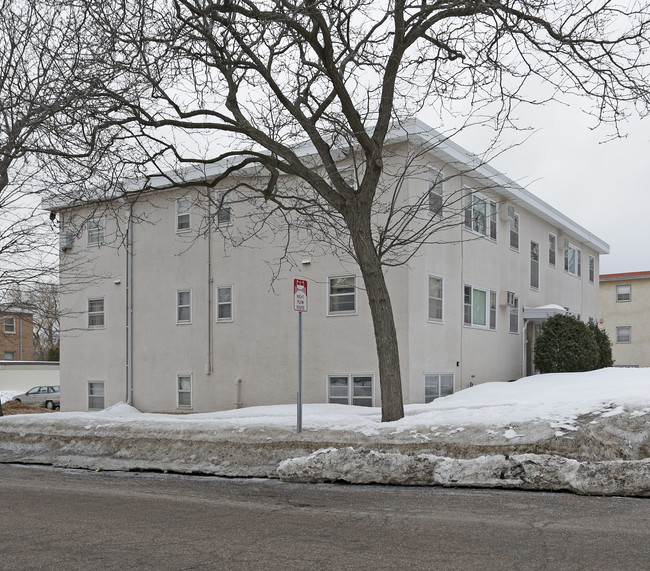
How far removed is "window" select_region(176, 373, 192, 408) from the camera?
21562mm

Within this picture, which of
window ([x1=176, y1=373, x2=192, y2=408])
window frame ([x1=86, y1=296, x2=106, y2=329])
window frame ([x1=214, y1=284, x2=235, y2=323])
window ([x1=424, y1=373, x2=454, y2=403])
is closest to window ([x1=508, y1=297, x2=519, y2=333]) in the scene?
window ([x1=424, y1=373, x2=454, y2=403])

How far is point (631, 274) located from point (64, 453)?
40044 millimetres

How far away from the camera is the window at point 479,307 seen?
2078 cm

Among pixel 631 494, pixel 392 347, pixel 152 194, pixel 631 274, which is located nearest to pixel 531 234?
pixel 152 194

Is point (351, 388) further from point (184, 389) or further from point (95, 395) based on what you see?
point (95, 395)

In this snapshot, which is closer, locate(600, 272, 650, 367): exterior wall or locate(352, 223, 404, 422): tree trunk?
locate(352, 223, 404, 422): tree trunk

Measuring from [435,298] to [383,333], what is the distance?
23.9 feet

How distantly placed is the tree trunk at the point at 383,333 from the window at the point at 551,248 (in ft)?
54.2

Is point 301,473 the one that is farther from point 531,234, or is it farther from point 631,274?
point 631,274

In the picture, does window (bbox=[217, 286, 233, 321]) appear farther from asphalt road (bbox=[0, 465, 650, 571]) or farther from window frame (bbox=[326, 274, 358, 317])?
asphalt road (bbox=[0, 465, 650, 571])

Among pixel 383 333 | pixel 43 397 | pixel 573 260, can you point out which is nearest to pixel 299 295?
pixel 383 333

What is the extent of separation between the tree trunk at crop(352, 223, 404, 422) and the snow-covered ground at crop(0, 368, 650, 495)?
0.58m

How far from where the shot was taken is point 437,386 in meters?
19.1

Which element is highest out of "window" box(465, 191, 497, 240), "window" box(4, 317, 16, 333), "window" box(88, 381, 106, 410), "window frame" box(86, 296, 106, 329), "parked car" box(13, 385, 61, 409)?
"window" box(465, 191, 497, 240)
